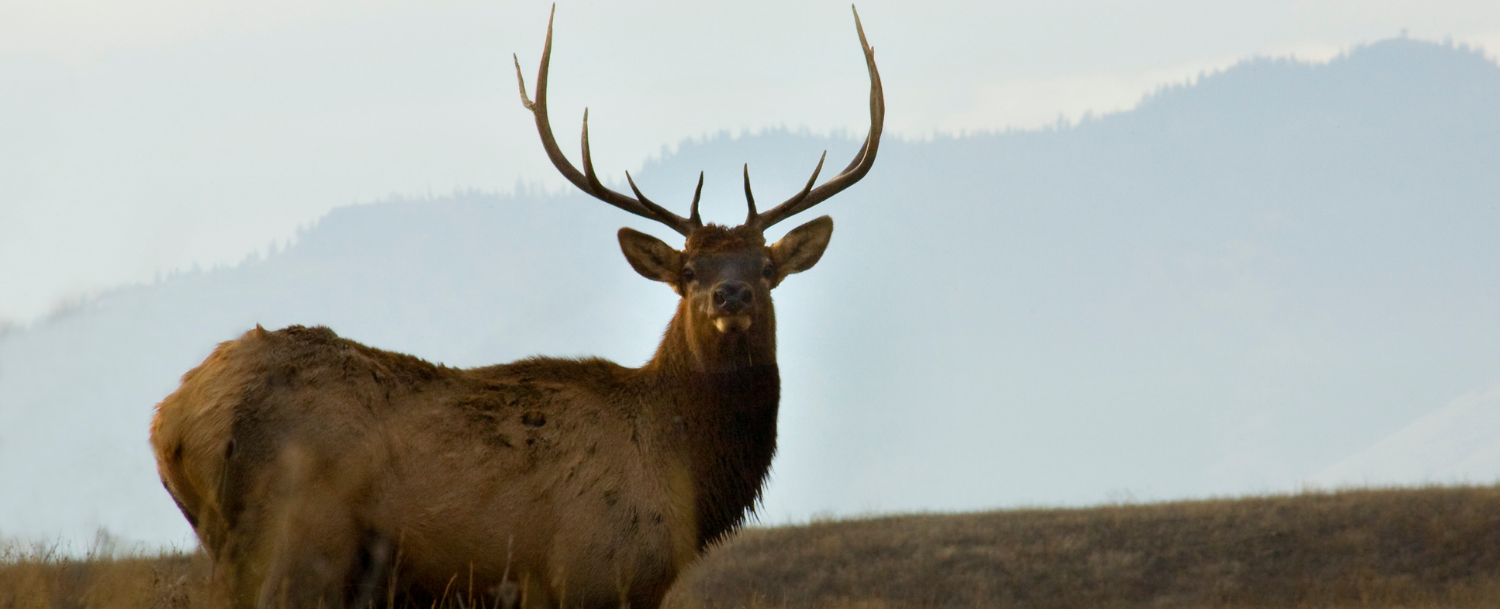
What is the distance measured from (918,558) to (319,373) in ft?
34.1

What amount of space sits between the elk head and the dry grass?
16.7 ft

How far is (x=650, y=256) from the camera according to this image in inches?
268

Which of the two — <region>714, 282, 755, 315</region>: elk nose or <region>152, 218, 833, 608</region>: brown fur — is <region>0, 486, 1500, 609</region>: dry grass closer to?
<region>152, 218, 833, 608</region>: brown fur

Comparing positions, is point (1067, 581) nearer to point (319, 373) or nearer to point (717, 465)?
point (717, 465)

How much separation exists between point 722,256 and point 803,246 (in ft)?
2.46

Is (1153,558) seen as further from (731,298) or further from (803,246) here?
(731,298)

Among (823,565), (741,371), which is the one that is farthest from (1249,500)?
(741,371)

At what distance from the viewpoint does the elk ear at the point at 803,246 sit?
22.6 feet

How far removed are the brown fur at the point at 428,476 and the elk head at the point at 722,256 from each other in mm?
416

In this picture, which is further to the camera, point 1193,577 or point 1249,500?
point 1249,500

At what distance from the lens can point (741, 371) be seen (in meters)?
6.27

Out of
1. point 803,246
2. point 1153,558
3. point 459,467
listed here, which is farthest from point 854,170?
point 1153,558

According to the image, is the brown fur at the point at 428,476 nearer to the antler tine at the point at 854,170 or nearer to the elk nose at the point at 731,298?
the elk nose at the point at 731,298

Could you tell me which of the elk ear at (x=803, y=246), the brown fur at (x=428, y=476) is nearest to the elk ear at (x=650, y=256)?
the elk ear at (x=803, y=246)
